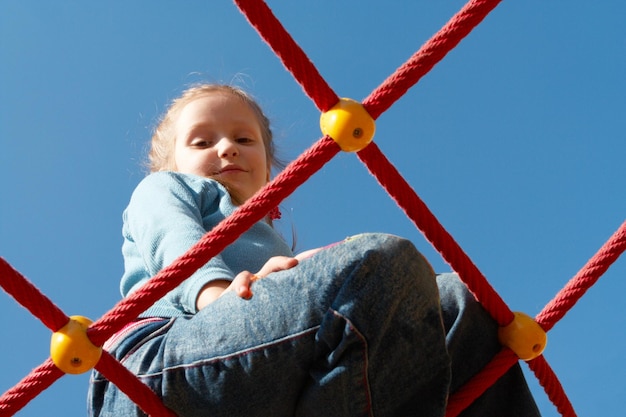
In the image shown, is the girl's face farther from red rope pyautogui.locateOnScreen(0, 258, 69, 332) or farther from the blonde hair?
red rope pyautogui.locateOnScreen(0, 258, 69, 332)

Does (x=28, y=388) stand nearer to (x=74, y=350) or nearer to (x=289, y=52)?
(x=74, y=350)

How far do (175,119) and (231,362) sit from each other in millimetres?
920

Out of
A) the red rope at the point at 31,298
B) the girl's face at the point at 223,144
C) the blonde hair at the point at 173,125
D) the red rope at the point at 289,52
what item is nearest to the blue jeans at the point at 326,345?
the red rope at the point at 31,298

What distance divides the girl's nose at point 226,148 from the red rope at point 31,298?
2.08ft

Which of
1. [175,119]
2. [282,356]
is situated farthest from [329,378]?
[175,119]

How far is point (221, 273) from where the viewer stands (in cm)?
106

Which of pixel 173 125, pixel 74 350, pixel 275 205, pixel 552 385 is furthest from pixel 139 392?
pixel 173 125

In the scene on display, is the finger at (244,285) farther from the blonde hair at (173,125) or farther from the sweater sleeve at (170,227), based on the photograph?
the blonde hair at (173,125)

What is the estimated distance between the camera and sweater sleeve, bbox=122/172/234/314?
42.1 inches

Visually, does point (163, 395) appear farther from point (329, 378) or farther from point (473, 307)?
point (473, 307)

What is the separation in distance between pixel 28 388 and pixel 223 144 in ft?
2.28

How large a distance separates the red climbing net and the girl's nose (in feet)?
1.66

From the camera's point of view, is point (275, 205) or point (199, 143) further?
point (199, 143)

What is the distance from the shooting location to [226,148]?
5.15 ft
